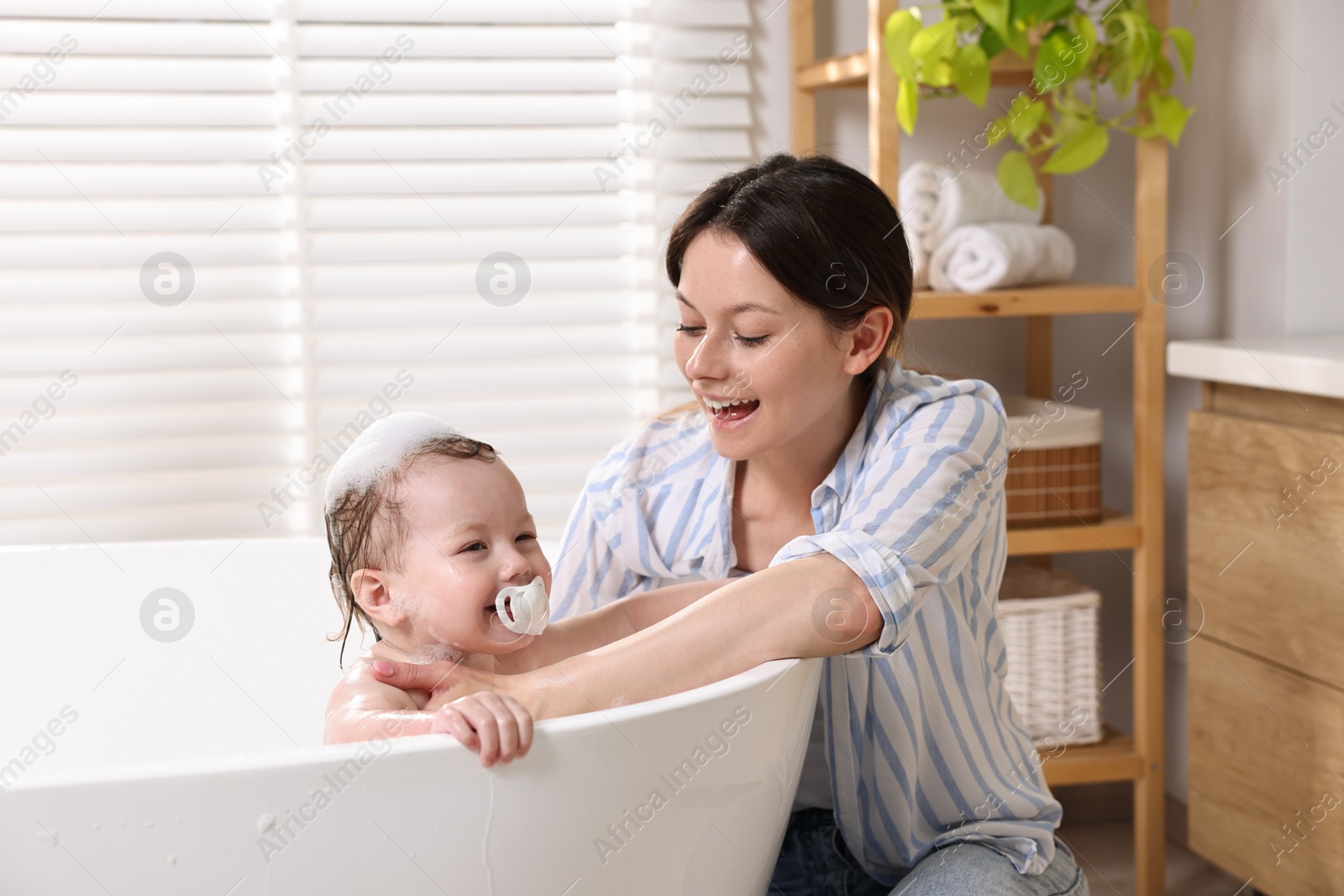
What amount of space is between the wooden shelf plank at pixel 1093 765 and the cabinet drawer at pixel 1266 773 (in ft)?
0.44

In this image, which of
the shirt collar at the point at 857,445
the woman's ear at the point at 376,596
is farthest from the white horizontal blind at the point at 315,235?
the woman's ear at the point at 376,596

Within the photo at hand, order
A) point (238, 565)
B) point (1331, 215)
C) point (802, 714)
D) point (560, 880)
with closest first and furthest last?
point (560, 880)
point (802, 714)
point (238, 565)
point (1331, 215)

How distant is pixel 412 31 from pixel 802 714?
1.41 meters

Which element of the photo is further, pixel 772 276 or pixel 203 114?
pixel 203 114

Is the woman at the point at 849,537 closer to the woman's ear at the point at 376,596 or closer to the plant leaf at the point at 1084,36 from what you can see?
the woman's ear at the point at 376,596

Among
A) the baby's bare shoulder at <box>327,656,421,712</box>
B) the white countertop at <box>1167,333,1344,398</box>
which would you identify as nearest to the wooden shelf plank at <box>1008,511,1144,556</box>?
the white countertop at <box>1167,333,1344,398</box>

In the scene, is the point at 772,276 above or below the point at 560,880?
above

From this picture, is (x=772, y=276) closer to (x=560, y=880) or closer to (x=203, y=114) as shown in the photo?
(x=560, y=880)

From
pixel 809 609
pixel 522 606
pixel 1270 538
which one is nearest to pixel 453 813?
pixel 522 606

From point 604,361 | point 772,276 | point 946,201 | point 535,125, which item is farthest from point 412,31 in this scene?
point 772,276

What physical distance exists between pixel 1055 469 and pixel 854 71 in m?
0.67

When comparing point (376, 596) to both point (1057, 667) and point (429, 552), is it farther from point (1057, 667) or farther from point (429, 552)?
point (1057, 667)

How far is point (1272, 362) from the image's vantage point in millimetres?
1464

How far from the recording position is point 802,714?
1.01m
